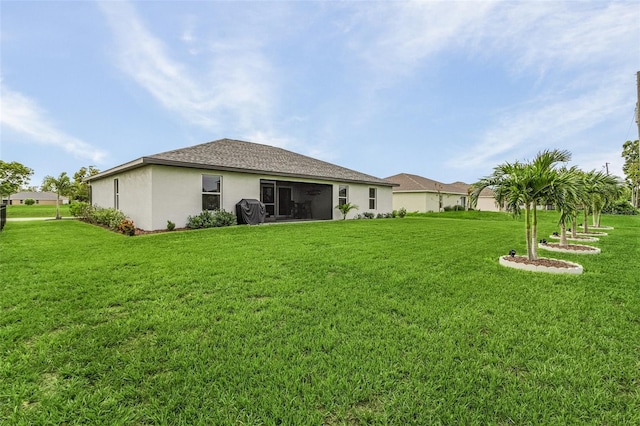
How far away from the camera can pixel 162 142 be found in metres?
20.2

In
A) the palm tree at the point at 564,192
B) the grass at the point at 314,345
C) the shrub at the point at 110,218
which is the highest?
the palm tree at the point at 564,192

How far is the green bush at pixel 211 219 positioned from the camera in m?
10.8

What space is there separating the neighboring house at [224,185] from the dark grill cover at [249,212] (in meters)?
0.44

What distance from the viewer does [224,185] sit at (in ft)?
39.1

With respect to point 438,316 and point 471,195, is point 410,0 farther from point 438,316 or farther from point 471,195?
point 438,316

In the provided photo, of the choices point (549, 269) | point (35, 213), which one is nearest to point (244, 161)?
point (549, 269)

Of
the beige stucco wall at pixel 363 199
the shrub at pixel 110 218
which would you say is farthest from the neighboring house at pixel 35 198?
the beige stucco wall at pixel 363 199

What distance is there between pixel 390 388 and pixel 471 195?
5.43 meters

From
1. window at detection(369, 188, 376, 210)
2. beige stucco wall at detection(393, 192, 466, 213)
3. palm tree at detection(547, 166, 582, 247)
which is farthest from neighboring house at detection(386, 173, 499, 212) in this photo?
palm tree at detection(547, 166, 582, 247)

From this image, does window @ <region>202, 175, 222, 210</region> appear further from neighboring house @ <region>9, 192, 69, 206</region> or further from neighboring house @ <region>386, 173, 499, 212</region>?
neighboring house @ <region>9, 192, 69, 206</region>

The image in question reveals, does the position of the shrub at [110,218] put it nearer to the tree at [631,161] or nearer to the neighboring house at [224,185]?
the neighboring house at [224,185]

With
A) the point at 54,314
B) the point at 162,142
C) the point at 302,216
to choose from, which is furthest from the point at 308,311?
the point at 162,142

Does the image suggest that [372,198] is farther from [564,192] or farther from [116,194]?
[116,194]

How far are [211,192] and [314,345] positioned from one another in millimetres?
10181
